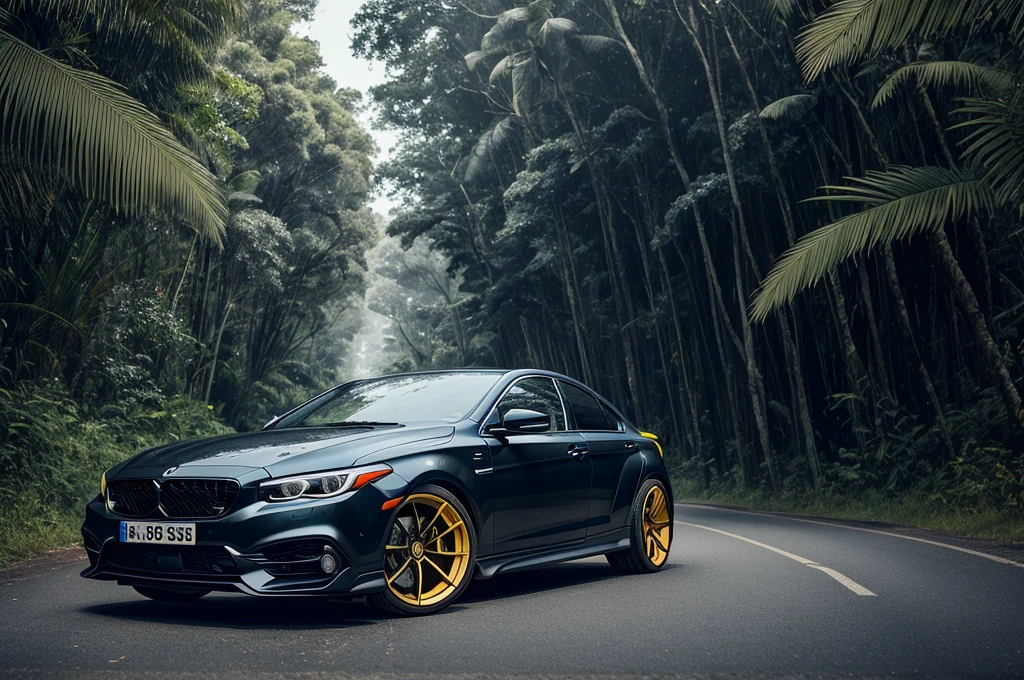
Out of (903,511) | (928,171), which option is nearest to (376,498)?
(928,171)

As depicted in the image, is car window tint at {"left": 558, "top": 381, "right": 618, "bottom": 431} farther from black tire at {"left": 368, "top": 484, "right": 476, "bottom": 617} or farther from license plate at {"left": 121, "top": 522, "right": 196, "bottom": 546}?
license plate at {"left": 121, "top": 522, "right": 196, "bottom": 546}

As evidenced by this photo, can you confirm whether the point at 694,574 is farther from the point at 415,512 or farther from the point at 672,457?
the point at 672,457

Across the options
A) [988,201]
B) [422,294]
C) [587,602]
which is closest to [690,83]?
[988,201]

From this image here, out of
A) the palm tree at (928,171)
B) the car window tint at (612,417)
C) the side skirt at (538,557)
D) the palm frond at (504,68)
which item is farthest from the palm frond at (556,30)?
the side skirt at (538,557)

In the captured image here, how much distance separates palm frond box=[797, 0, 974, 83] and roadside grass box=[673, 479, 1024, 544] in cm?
532

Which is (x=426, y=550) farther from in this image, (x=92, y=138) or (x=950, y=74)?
(x=950, y=74)

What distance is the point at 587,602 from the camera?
7.59 m

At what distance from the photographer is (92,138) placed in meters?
11.6

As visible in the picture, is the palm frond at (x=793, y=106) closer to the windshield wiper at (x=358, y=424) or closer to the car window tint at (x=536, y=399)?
the car window tint at (x=536, y=399)

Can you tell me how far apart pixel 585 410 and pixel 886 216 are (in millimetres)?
5201

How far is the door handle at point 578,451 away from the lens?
328 inches

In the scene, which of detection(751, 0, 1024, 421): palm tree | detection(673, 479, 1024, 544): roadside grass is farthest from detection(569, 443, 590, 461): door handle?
detection(673, 479, 1024, 544): roadside grass

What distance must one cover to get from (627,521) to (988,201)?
19.6ft

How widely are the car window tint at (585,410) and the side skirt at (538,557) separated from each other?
0.88 metres
